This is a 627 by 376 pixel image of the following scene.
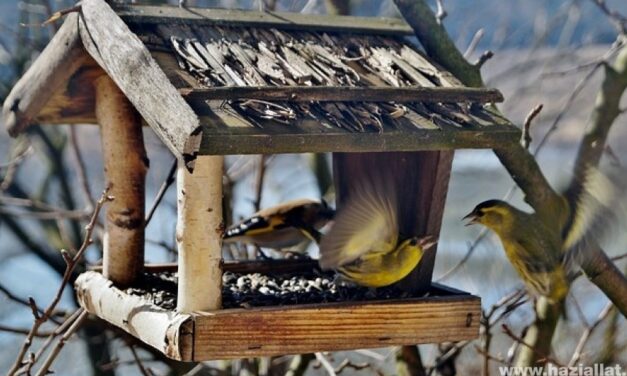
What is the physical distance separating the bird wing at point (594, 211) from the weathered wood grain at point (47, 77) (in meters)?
1.49

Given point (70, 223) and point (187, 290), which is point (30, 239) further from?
point (187, 290)

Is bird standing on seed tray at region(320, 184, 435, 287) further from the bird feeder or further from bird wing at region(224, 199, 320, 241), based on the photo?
bird wing at region(224, 199, 320, 241)

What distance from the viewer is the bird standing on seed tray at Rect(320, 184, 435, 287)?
10.2 ft

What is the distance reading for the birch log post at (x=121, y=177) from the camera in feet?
11.2

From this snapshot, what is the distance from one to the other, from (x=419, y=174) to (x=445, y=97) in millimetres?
355

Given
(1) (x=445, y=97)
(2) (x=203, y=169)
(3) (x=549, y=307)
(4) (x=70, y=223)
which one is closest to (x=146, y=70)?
(2) (x=203, y=169)

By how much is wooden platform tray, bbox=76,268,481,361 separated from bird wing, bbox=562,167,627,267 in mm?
428

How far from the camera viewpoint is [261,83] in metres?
2.83

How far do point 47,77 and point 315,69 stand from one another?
0.86 meters

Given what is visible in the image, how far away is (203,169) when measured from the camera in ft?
9.16

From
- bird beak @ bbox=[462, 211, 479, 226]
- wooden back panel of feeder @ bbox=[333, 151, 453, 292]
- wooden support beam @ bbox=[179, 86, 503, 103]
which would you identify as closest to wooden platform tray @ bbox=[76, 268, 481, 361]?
wooden back panel of feeder @ bbox=[333, 151, 453, 292]

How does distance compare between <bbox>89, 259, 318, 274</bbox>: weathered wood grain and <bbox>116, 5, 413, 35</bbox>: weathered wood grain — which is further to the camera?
<bbox>89, 259, 318, 274</bbox>: weathered wood grain

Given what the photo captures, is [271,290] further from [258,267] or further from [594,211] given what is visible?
[594,211]

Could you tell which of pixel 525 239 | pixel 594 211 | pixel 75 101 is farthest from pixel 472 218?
pixel 75 101
